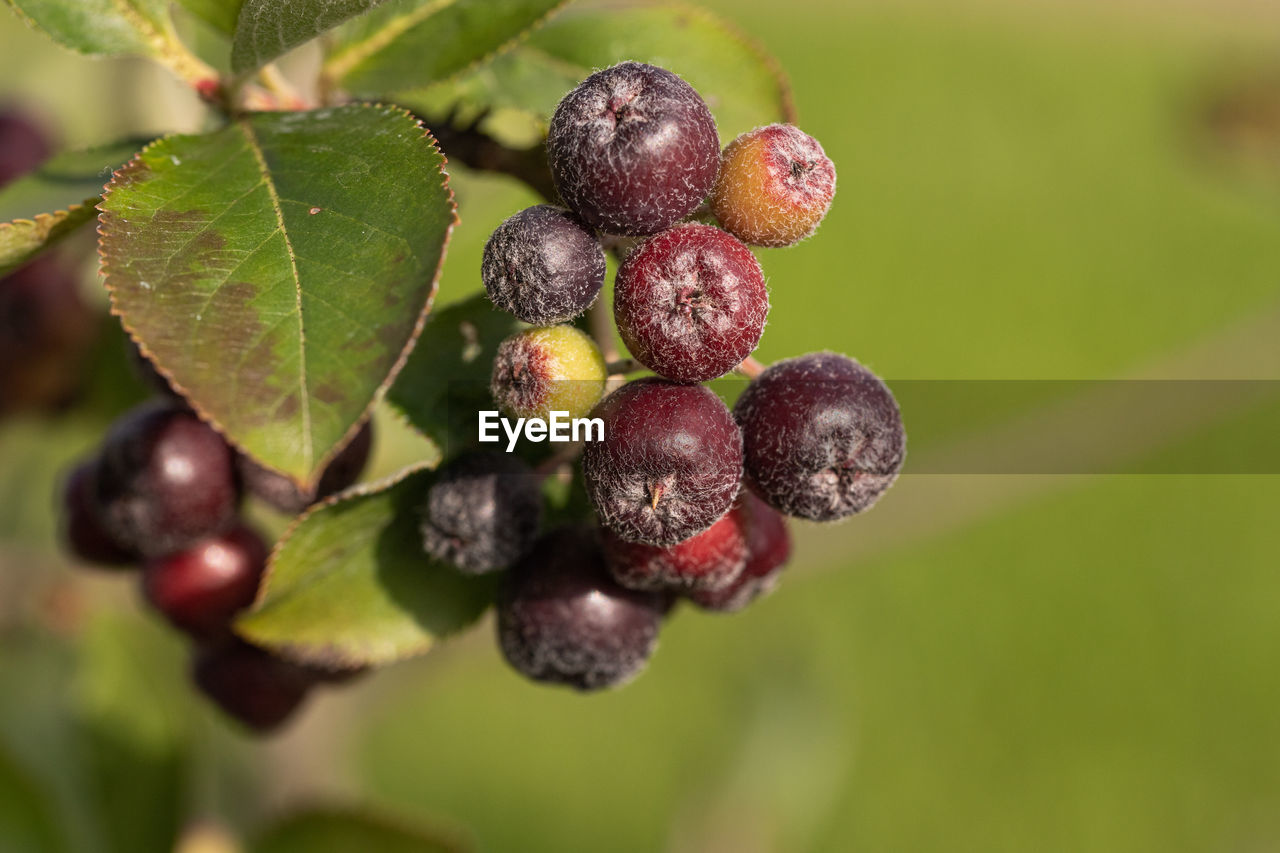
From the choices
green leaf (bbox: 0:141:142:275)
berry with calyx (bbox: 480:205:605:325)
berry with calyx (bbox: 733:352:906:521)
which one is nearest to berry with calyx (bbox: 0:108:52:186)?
green leaf (bbox: 0:141:142:275)

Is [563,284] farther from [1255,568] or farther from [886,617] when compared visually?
[1255,568]

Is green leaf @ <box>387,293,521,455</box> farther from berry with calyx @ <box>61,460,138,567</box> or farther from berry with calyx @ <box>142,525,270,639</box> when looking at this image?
berry with calyx @ <box>61,460,138,567</box>

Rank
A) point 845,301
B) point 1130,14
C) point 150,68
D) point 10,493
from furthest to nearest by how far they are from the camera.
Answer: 1. point 1130,14
2. point 845,301
3. point 10,493
4. point 150,68

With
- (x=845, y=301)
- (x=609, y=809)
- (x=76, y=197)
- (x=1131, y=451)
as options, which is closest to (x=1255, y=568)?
(x=845, y=301)

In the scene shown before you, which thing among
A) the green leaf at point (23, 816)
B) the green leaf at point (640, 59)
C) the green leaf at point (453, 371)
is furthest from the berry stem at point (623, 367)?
the green leaf at point (23, 816)

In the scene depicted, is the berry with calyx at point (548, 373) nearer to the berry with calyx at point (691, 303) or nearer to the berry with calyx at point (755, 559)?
the berry with calyx at point (691, 303)
